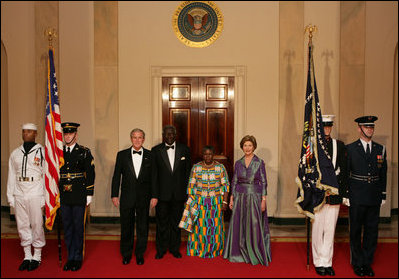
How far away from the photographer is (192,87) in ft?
19.8

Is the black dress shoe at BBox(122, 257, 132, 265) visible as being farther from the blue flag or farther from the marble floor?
the blue flag

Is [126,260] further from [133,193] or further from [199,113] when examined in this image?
[199,113]

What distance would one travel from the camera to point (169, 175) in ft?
14.4

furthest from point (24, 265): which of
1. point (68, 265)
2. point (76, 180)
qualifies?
point (76, 180)

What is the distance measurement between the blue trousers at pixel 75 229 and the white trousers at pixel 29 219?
36cm

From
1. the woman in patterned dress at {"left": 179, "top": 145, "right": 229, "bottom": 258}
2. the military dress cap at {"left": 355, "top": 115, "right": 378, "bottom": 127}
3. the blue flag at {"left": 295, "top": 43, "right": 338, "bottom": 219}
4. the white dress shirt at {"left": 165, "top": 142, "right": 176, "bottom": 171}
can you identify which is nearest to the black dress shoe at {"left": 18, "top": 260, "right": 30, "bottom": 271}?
the woman in patterned dress at {"left": 179, "top": 145, "right": 229, "bottom": 258}

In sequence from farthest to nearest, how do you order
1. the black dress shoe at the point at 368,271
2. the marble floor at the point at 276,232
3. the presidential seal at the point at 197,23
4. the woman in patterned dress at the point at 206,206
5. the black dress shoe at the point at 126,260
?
the presidential seal at the point at 197,23
the marble floor at the point at 276,232
the woman in patterned dress at the point at 206,206
the black dress shoe at the point at 126,260
the black dress shoe at the point at 368,271

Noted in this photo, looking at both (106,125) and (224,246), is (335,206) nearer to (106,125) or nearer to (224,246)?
(224,246)

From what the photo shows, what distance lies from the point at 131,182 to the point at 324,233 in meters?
2.71

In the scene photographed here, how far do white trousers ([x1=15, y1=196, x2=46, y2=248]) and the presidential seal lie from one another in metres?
3.87

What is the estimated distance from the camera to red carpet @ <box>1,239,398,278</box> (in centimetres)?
392

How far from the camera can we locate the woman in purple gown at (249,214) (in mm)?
4242

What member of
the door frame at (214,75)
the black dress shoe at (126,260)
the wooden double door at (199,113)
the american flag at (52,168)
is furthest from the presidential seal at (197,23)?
the black dress shoe at (126,260)

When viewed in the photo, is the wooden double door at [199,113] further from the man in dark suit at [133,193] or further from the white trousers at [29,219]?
the white trousers at [29,219]
